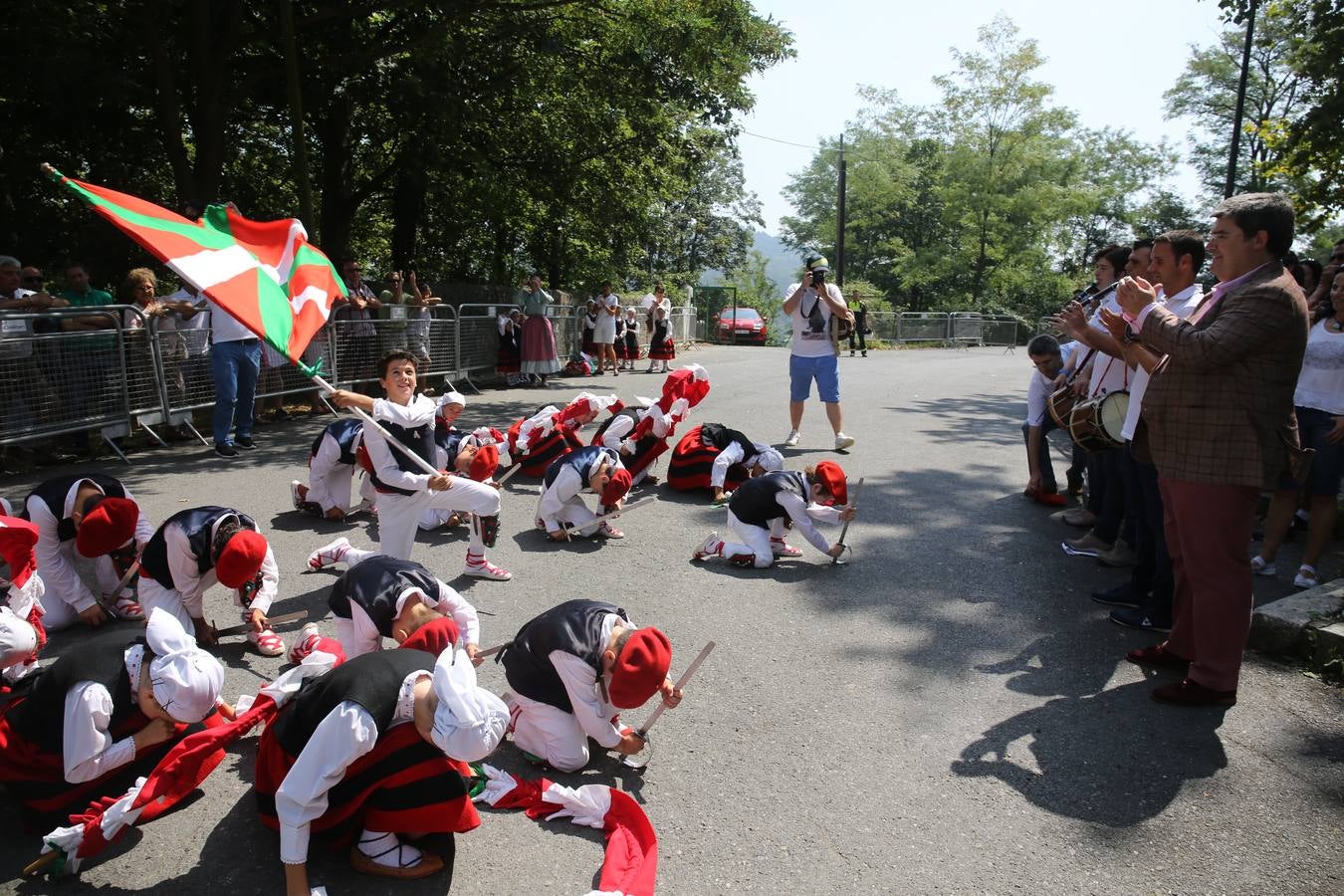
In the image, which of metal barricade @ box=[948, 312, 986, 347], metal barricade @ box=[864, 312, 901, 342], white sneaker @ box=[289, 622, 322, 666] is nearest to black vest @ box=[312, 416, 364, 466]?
white sneaker @ box=[289, 622, 322, 666]

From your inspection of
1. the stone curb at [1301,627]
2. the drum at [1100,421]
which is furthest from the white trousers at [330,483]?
the stone curb at [1301,627]

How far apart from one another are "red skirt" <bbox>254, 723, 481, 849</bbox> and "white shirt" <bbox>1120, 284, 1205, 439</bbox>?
377 cm

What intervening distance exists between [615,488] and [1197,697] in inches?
153

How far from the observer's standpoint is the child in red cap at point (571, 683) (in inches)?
134

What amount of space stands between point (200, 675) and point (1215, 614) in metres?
4.14

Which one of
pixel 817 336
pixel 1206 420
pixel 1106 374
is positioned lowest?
pixel 1206 420

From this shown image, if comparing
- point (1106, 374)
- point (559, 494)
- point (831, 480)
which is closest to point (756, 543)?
point (831, 480)

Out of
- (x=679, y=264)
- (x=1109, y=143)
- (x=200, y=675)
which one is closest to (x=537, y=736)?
Answer: (x=200, y=675)

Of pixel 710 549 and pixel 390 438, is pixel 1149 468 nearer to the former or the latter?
pixel 710 549

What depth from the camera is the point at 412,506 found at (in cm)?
525

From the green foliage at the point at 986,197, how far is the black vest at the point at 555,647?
134ft

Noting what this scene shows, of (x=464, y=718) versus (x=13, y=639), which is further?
(x=13, y=639)

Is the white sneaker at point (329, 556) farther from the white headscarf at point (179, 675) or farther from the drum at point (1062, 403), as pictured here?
the drum at point (1062, 403)

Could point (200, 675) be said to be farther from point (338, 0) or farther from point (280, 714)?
point (338, 0)
